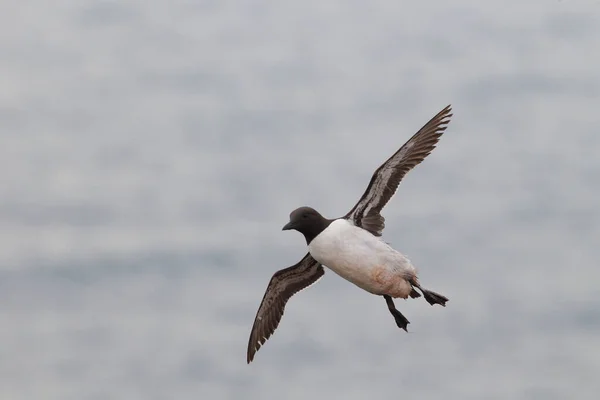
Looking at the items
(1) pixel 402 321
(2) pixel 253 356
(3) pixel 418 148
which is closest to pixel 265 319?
(2) pixel 253 356

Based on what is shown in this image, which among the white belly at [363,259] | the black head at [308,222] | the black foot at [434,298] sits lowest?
the black foot at [434,298]

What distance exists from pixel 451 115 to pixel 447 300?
337 cm

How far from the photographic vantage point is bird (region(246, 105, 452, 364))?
2270cm

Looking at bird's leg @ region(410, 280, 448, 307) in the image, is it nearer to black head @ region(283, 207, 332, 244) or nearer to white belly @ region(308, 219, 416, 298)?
white belly @ region(308, 219, 416, 298)

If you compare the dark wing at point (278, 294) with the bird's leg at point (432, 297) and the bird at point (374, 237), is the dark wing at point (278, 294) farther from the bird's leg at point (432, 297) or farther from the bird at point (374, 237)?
the bird's leg at point (432, 297)

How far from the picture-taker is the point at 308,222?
23.1m

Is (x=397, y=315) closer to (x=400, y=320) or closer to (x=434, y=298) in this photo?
(x=400, y=320)

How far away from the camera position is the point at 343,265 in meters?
22.7

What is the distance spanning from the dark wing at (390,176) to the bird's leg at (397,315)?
4.71ft

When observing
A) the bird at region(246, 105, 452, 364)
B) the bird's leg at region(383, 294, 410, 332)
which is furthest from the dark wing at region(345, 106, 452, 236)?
the bird's leg at region(383, 294, 410, 332)

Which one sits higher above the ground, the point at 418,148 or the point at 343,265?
the point at 418,148

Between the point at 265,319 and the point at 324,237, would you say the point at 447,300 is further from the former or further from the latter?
the point at 265,319

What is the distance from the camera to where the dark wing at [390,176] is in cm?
2352

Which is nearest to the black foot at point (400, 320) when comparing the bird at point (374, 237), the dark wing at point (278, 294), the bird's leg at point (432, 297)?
the bird at point (374, 237)
